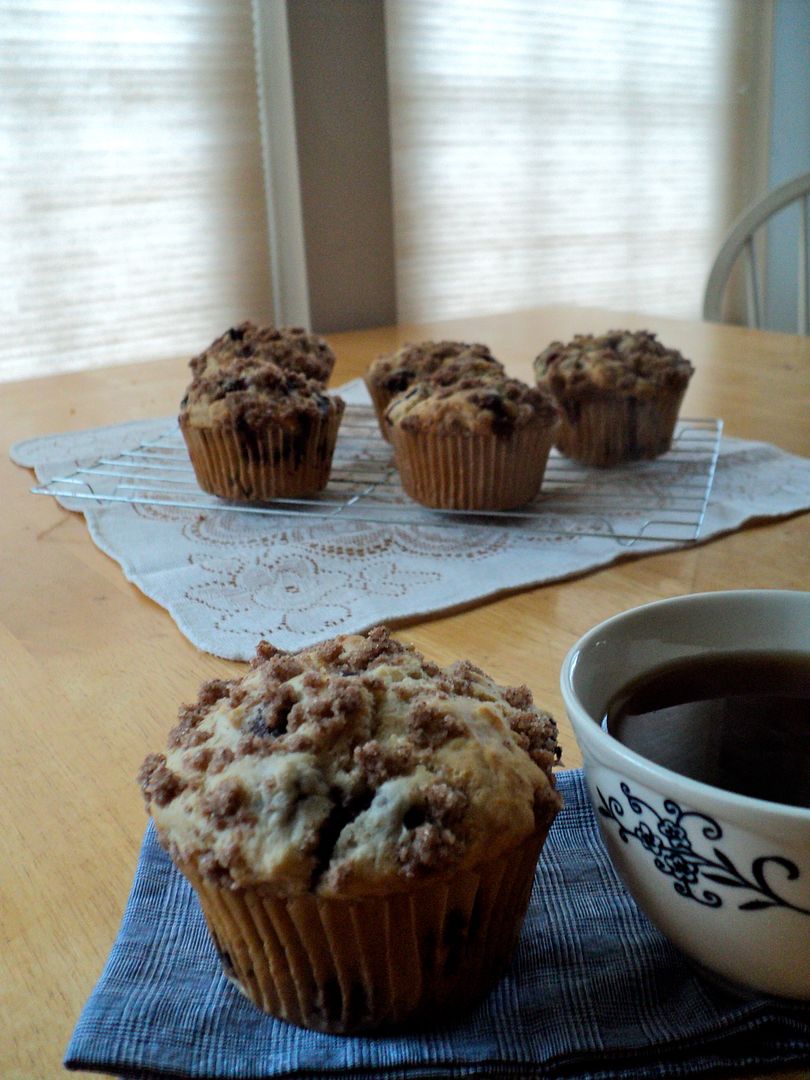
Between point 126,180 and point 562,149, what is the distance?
1699 mm

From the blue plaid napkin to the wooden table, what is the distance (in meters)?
0.04

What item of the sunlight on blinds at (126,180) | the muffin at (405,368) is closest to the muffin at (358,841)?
the muffin at (405,368)

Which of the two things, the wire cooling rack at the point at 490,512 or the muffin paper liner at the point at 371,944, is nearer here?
the muffin paper liner at the point at 371,944

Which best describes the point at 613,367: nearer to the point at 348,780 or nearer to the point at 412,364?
the point at 412,364

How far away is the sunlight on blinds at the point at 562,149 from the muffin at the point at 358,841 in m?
3.25

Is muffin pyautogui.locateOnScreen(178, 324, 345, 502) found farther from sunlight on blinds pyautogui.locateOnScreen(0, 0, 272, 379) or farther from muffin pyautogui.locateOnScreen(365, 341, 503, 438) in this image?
sunlight on blinds pyautogui.locateOnScreen(0, 0, 272, 379)

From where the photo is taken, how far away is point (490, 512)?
1.11m

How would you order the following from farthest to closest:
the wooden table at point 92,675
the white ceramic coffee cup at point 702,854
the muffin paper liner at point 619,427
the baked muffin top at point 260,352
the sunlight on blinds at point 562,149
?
the sunlight on blinds at point 562,149 < the baked muffin top at point 260,352 < the muffin paper liner at point 619,427 < the wooden table at point 92,675 < the white ceramic coffee cup at point 702,854

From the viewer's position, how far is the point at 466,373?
1240mm

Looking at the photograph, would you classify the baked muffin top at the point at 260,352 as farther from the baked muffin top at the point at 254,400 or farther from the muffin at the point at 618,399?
the muffin at the point at 618,399

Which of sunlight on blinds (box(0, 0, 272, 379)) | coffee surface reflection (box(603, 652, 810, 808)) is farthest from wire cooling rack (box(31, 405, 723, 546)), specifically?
sunlight on blinds (box(0, 0, 272, 379))

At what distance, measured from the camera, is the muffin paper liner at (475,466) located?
1137 mm

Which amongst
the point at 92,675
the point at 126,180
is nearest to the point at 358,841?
the point at 92,675

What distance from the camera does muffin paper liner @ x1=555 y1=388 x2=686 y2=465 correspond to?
4.15ft
